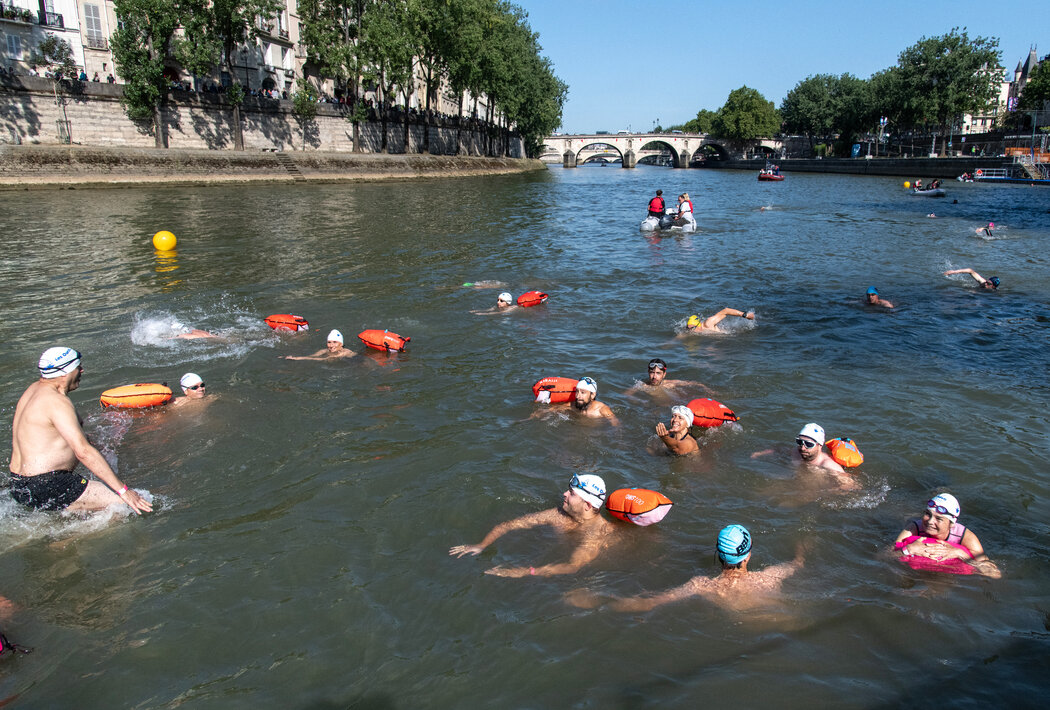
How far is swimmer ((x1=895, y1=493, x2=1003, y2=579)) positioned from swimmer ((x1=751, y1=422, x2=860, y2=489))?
145cm

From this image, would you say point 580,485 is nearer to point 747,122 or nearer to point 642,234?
point 642,234

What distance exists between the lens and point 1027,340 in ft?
44.3

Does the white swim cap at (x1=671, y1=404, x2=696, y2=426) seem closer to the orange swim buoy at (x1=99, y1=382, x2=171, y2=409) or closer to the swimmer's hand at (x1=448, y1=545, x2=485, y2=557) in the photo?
the swimmer's hand at (x1=448, y1=545, x2=485, y2=557)

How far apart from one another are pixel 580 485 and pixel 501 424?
2.92 metres

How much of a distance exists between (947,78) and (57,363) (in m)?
104

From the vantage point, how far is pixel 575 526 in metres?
7.03

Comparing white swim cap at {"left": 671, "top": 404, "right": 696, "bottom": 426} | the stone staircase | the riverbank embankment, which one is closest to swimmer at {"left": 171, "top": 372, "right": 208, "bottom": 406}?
white swim cap at {"left": 671, "top": 404, "right": 696, "bottom": 426}

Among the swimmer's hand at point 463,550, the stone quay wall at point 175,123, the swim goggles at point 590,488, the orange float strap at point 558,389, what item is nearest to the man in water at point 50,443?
the swimmer's hand at point 463,550

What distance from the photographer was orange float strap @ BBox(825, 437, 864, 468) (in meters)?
8.12

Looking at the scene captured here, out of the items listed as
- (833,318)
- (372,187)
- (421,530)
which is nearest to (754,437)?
(421,530)

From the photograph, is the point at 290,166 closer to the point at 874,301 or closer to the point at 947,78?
the point at 874,301

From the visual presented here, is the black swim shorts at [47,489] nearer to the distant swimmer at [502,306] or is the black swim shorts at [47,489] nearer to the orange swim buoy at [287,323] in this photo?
the orange swim buoy at [287,323]

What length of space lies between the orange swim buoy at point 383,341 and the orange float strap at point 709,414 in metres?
5.66

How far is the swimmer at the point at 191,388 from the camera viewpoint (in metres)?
9.92
